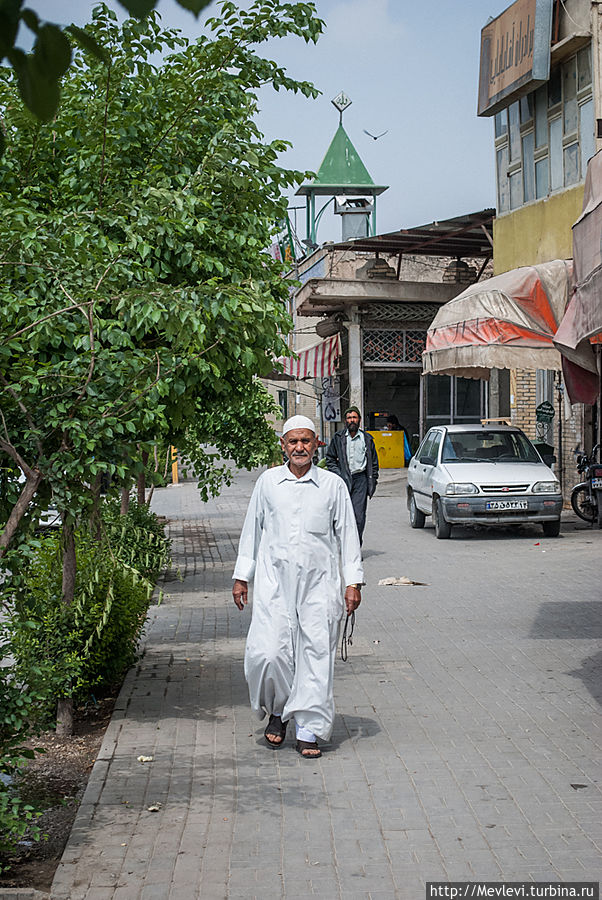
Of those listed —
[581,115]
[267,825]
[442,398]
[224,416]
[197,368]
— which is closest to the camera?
[267,825]

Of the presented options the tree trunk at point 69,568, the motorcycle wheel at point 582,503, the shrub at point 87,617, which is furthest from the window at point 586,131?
the tree trunk at point 69,568

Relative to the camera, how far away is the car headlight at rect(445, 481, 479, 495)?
635 inches

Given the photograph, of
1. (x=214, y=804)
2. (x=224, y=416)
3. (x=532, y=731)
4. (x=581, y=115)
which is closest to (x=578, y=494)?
(x=581, y=115)

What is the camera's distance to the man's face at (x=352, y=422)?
13234 millimetres

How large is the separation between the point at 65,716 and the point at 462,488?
409 inches

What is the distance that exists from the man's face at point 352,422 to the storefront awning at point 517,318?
1.89 meters

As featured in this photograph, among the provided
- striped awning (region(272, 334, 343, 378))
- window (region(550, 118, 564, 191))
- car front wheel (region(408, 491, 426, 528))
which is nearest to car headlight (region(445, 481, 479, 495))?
car front wheel (region(408, 491, 426, 528))

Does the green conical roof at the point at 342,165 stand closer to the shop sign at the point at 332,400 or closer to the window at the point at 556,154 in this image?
the shop sign at the point at 332,400

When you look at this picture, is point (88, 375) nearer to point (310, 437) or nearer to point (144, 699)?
point (310, 437)

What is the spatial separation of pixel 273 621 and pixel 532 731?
1.67m

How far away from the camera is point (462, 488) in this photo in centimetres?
1617

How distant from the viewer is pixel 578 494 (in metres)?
17.9

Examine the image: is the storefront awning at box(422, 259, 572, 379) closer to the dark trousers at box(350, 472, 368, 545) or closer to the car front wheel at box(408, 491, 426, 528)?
the dark trousers at box(350, 472, 368, 545)

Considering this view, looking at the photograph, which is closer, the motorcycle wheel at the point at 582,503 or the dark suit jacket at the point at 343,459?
the dark suit jacket at the point at 343,459
